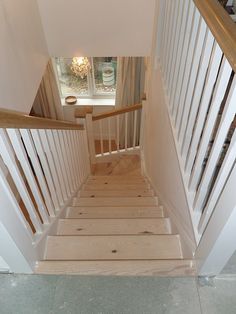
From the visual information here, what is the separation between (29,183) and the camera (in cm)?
148

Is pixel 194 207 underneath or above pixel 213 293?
above

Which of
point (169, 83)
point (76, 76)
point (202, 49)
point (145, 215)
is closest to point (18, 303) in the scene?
point (145, 215)

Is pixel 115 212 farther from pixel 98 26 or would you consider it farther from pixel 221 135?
pixel 98 26

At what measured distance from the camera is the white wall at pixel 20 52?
7.45 feet

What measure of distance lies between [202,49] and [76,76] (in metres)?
4.46

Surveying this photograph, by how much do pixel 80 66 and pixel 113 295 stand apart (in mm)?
4322

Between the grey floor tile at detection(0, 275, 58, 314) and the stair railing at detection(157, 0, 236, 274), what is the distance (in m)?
0.77

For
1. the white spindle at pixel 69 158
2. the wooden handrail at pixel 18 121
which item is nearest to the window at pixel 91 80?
the white spindle at pixel 69 158

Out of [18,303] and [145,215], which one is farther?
[145,215]

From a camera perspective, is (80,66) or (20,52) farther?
(80,66)

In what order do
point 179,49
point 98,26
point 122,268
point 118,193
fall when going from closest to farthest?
point 122,268
point 179,49
point 118,193
point 98,26

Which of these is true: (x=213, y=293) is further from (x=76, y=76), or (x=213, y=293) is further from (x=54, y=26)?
(x=76, y=76)

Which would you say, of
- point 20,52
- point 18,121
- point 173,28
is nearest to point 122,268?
point 18,121

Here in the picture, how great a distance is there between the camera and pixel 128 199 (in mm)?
2701
